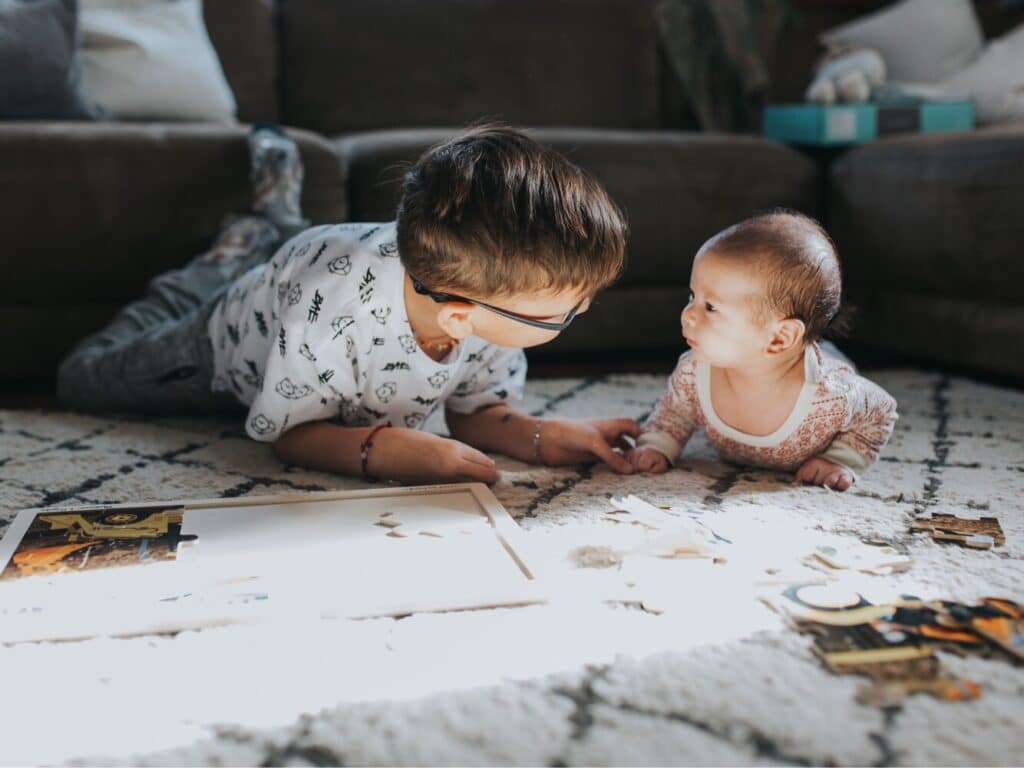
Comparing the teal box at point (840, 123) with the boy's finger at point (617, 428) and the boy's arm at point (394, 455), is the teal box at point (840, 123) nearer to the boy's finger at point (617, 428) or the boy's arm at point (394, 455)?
the boy's finger at point (617, 428)

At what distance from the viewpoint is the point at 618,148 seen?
6.56 feet

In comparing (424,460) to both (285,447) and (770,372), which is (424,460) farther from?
(770,372)

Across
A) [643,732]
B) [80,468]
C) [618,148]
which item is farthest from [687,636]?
[618,148]

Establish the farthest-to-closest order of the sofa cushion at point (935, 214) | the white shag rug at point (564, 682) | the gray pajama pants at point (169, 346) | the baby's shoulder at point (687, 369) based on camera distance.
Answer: the sofa cushion at point (935, 214)
the gray pajama pants at point (169, 346)
the baby's shoulder at point (687, 369)
the white shag rug at point (564, 682)

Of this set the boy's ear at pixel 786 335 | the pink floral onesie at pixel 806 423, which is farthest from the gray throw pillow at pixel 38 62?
the boy's ear at pixel 786 335

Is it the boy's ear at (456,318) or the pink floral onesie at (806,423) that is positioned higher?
the boy's ear at (456,318)

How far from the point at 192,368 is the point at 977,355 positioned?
1.36 m

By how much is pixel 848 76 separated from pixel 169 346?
1.63 metres

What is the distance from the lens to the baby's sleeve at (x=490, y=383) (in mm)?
1423

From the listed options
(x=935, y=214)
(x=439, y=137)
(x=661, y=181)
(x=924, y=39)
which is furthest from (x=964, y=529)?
(x=924, y=39)

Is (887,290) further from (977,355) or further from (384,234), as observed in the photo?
(384,234)

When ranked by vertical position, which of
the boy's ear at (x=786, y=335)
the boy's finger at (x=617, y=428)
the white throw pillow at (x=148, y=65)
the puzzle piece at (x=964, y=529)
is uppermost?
the white throw pillow at (x=148, y=65)

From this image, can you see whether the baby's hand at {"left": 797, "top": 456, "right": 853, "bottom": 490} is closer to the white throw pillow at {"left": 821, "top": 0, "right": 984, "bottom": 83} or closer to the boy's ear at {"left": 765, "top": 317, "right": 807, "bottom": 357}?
the boy's ear at {"left": 765, "top": 317, "right": 807, "bottom": 357}

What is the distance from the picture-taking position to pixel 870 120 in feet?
7.21
